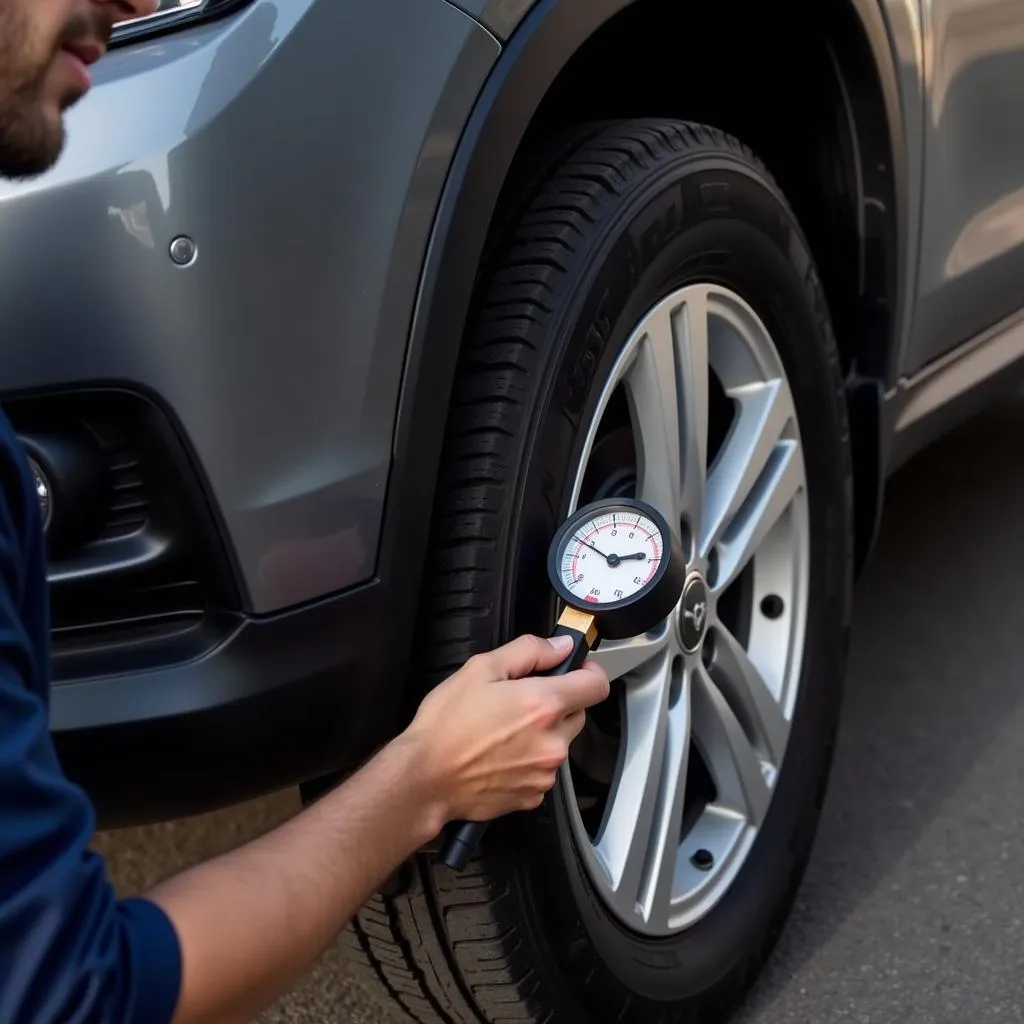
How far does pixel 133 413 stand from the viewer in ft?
3.96

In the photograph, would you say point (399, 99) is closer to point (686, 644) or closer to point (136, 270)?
point (136, 270)

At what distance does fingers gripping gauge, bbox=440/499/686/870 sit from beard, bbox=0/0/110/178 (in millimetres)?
589

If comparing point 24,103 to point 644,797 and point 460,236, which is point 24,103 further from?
point 644,797

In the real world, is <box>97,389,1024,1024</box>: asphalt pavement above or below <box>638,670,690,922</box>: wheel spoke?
below

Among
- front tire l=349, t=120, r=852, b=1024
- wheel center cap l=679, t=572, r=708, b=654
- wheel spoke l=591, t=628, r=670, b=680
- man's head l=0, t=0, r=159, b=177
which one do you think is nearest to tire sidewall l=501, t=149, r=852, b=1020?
front tire l=349, t=120, r=852, b=1024

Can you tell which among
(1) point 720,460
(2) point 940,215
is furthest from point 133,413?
(2) point 940,215

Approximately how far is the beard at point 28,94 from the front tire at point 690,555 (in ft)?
1.65

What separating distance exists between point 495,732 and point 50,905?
45 cm

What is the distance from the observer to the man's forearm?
928 mm

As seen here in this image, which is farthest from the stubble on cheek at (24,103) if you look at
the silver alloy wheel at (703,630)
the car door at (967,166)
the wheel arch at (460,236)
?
the car door at (967,166)

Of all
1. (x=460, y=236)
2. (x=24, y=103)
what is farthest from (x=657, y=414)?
(x=24, y=103)

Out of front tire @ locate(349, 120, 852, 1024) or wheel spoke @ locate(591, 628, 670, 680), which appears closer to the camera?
front tire @ locate(349, 120, 852, 1024)

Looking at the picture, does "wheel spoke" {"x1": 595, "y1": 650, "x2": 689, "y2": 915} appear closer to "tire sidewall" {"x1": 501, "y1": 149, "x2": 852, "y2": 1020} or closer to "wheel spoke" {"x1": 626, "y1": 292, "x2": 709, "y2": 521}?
"tire sidewall" {"x1": 501, "y1": 149, "x2": 852, "y2": 1020}

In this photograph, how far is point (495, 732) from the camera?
3.92ft
